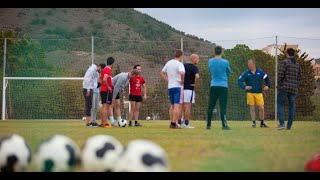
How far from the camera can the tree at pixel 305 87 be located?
940 centimetres

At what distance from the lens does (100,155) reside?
413cm

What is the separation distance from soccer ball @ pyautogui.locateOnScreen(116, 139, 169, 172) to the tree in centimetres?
558

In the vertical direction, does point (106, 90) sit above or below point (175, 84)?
below

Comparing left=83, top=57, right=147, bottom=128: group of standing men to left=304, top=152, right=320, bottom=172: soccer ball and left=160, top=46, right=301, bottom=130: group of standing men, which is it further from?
left=304, top=152, right=320, bottom=172: soccer ball

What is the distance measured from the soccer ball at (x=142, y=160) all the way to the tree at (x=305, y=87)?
558 cm

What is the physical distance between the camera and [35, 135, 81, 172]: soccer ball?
4.20m

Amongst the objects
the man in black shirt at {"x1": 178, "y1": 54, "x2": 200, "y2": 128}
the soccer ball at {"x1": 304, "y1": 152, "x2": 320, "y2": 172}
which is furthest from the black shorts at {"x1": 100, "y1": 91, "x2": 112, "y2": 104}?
the soccer ball at {"x1": 304, "y1": 152, "x2": 320, "y2": 172}

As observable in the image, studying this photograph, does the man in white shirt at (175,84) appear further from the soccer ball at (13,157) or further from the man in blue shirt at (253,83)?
the soccer ball at (13,157)

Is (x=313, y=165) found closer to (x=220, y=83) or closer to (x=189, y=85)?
(x=220, y=83)

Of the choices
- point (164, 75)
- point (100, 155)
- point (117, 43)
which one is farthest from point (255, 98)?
point (100, 155)

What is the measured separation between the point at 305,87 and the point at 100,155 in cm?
739

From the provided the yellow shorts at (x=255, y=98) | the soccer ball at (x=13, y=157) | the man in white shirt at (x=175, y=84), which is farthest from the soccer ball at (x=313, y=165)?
the yellow shorts at (x=255, y=98)

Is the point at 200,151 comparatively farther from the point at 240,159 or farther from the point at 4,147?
the point at 4,147
